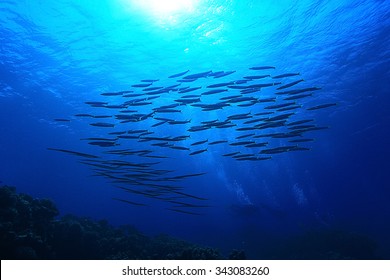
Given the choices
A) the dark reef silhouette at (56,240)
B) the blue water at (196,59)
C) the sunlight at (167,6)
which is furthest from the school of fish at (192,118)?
the sunlight at (167,6)

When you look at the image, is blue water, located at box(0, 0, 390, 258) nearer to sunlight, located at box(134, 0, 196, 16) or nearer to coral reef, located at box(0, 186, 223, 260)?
sunlight, located at box(134, 0, 196, 16)

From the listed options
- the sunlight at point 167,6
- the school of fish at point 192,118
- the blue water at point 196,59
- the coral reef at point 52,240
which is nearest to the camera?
the coral reef at point 52,240

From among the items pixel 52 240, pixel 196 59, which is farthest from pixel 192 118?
pixel 52 240

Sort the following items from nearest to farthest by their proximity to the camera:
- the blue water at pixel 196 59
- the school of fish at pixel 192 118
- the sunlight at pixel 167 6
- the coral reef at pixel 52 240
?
the coral reef at pixel 52 240 < the school of fish at pixel 192 118 < the sunlight at pixel 167 6 < the blue water at pixel 196 59

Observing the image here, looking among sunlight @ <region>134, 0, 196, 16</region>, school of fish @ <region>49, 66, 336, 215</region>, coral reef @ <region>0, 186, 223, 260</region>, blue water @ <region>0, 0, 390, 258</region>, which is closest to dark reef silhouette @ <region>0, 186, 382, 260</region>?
coral reef @ <region>0, 186, 223, 260</region>

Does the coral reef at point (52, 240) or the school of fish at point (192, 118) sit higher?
the school of fish at point (192, 118)

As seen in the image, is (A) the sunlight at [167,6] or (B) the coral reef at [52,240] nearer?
(B) the coral reef at [52,240]

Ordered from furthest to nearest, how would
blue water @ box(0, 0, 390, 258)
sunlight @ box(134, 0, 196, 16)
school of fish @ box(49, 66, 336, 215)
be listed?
blue water @ box(0, 0, 390, 258) < sunlight @ box(134, 0, 196, 16) < school of fish @ box(49, 66, 336, 215)

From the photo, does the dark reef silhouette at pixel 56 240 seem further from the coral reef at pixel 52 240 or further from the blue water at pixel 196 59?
the blue water at pixel 196 59

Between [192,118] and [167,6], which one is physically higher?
[167,6]

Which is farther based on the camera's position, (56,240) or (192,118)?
(192,118)

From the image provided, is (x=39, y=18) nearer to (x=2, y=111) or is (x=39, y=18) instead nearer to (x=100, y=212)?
(x=2, y=111)

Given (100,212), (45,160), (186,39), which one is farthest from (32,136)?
(100,212)

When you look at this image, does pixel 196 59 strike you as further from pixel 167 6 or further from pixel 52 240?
pixel 52 240
